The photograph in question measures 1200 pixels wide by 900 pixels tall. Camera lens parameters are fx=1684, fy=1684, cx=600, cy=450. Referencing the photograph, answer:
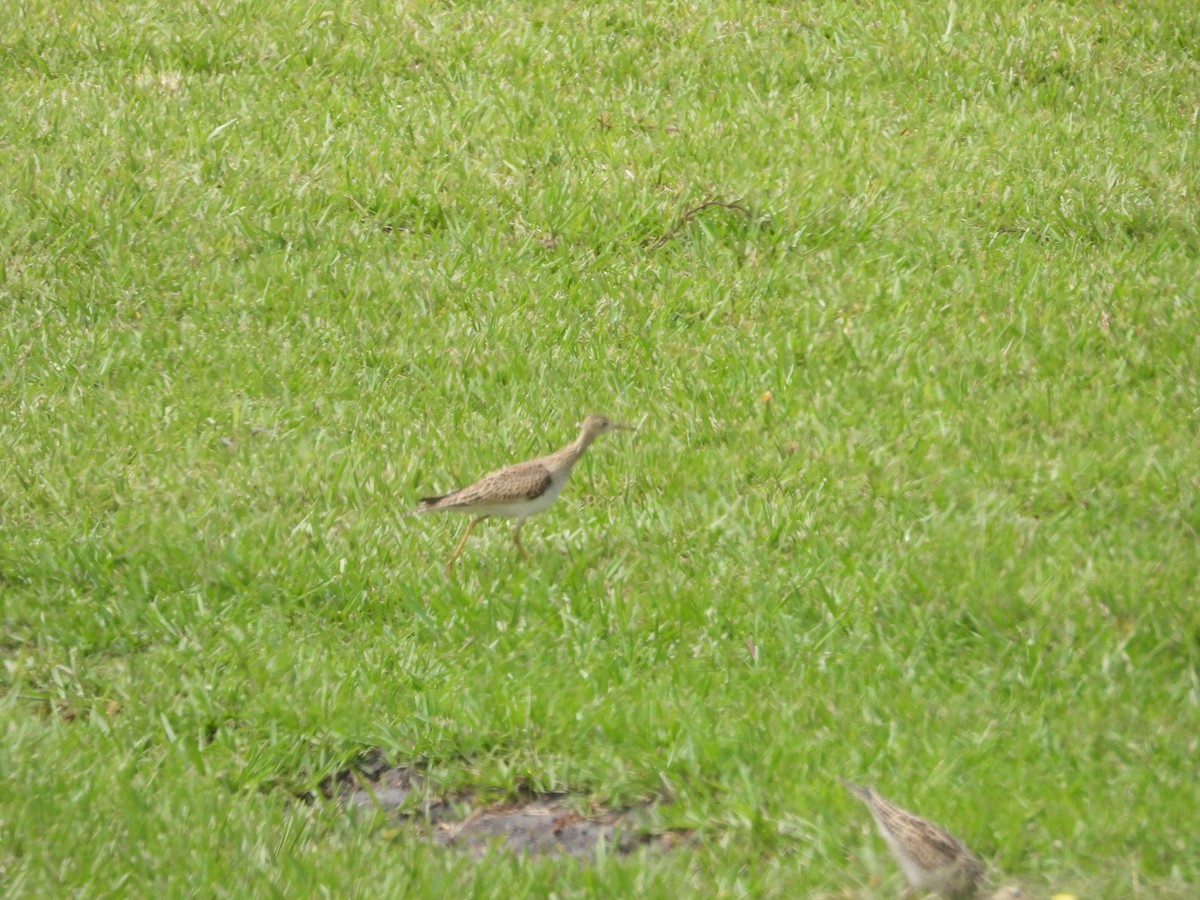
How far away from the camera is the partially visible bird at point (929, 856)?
15.4 feet

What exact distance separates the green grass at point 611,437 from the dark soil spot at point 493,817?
0.24 feet

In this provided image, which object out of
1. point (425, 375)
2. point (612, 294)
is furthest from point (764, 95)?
point (425, 375)

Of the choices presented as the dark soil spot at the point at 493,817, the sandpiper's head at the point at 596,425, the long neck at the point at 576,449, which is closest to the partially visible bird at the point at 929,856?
the dark soil spot at the point at 493,817

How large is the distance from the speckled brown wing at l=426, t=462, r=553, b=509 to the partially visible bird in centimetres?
221

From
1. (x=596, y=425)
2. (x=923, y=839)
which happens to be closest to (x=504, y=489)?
(x=596, y=425)

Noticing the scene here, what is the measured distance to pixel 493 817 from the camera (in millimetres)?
5582

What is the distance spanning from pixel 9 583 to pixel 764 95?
6000 mm

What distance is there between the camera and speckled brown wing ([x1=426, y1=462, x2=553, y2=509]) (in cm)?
654

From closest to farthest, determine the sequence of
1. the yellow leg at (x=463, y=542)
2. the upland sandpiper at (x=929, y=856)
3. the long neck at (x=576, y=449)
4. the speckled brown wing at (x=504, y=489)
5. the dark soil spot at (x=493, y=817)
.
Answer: the upland sandpiper at (x=929, y=856) → the dark soil spot at (x=493, y=817) → the speckled brown wing at (x=504, y=489) → the yellow leg at (x=463, y=542) → the long neck at (x=576, y=449)

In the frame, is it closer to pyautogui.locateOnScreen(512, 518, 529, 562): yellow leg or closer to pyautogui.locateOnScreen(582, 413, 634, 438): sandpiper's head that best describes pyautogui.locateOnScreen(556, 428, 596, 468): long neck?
pyautogui.locateOnScreen(582, 413, 634, 438): sandpiper's head

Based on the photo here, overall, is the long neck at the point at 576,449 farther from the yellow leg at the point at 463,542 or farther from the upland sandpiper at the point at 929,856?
the upland sandpiper at the point at 929,856

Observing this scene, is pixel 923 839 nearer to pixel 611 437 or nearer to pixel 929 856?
pixel 929 856

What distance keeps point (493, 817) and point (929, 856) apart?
61.1 inches

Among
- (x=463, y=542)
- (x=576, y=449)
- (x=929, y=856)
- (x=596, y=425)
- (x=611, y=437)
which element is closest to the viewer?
(x=929, y=856)
